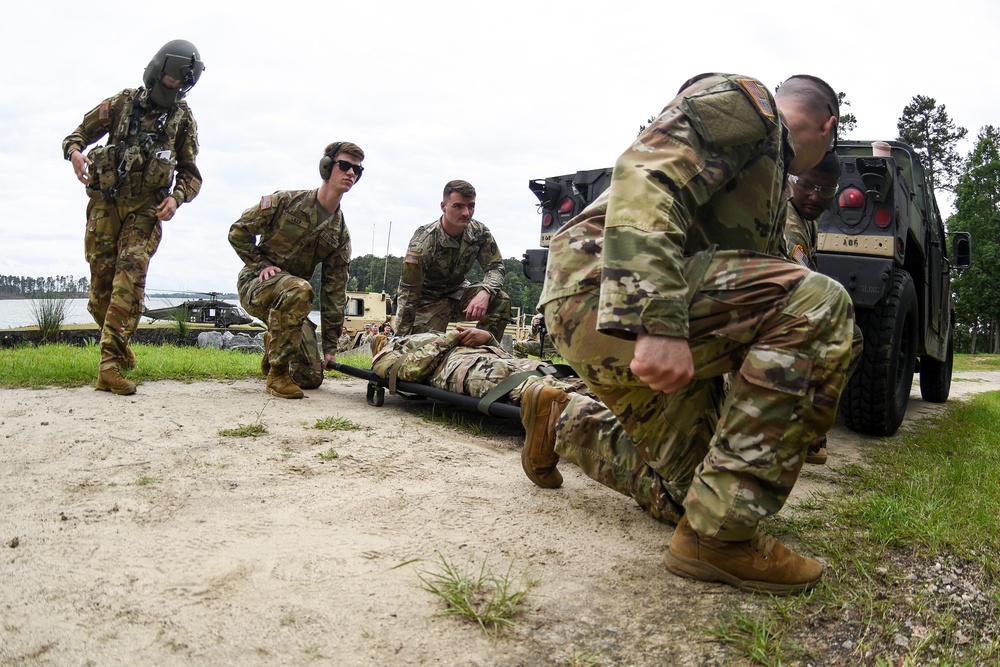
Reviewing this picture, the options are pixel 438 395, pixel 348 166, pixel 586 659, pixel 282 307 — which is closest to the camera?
pixel 586 659

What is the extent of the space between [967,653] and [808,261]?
2345 millimetres

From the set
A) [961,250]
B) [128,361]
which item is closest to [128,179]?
[128,361]

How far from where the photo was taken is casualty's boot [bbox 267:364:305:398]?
4633 millimetres

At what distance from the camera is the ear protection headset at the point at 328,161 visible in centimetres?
506

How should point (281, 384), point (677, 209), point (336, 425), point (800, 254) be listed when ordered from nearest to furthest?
point (677, 209)
point (800, 254)
point (336, 425)
point (281, 384)

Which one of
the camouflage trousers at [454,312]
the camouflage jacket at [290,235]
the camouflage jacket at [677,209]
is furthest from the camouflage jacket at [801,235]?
the camouflage jacket at [290,235]

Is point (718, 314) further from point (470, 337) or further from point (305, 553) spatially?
point (470, 337)

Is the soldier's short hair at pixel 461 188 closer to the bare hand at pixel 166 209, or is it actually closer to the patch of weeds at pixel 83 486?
the bare hand at pixel 166 209

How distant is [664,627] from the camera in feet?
5.48

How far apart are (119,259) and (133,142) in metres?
0.76

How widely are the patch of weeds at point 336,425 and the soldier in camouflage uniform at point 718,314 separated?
6.25ft

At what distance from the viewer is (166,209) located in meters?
4.82

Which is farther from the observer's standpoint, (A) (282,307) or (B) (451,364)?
(A) (282,307)

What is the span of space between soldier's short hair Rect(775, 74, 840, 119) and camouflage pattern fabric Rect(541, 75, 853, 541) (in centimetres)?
25
